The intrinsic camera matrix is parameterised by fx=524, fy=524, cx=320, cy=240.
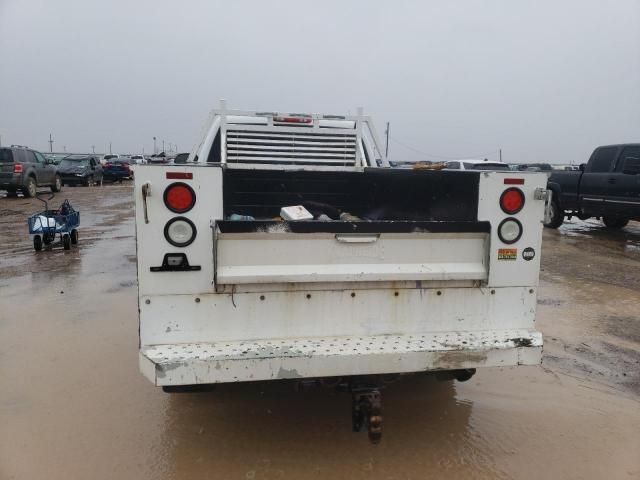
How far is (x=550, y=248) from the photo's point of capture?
35.6 ft

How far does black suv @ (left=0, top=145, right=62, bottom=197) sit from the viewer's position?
19719 mm

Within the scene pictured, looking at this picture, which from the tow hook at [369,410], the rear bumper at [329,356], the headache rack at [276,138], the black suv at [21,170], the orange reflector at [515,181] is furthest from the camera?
the black suv at [21,170]

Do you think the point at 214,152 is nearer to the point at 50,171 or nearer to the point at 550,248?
the point at 550,248

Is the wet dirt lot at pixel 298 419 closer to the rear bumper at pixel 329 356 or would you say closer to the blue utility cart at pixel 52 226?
the rear bumper at pixel 329 356

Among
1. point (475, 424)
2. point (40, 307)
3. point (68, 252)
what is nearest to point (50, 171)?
point (68, 252)

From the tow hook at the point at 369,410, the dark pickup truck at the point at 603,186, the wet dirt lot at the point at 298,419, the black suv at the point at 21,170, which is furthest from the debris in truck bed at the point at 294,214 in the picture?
the black suv at the point at 21,170

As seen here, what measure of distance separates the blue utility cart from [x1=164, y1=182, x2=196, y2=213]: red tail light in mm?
7388

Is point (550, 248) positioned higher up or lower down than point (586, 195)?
lower down

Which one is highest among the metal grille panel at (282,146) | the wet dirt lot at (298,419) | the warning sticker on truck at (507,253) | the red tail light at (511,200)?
the metal grille panel at (282,146)

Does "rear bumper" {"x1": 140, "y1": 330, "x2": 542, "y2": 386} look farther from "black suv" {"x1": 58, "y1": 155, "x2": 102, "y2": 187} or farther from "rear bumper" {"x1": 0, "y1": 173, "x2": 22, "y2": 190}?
"black suv" {"x1": 58, "y1": 155, "x2": 102, "y2": 187}

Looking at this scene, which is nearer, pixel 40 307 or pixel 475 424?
pixel 475 424

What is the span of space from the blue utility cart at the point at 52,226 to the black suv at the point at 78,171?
20225 millimetres

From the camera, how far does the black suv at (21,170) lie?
19719mm

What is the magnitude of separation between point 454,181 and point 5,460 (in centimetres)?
322
